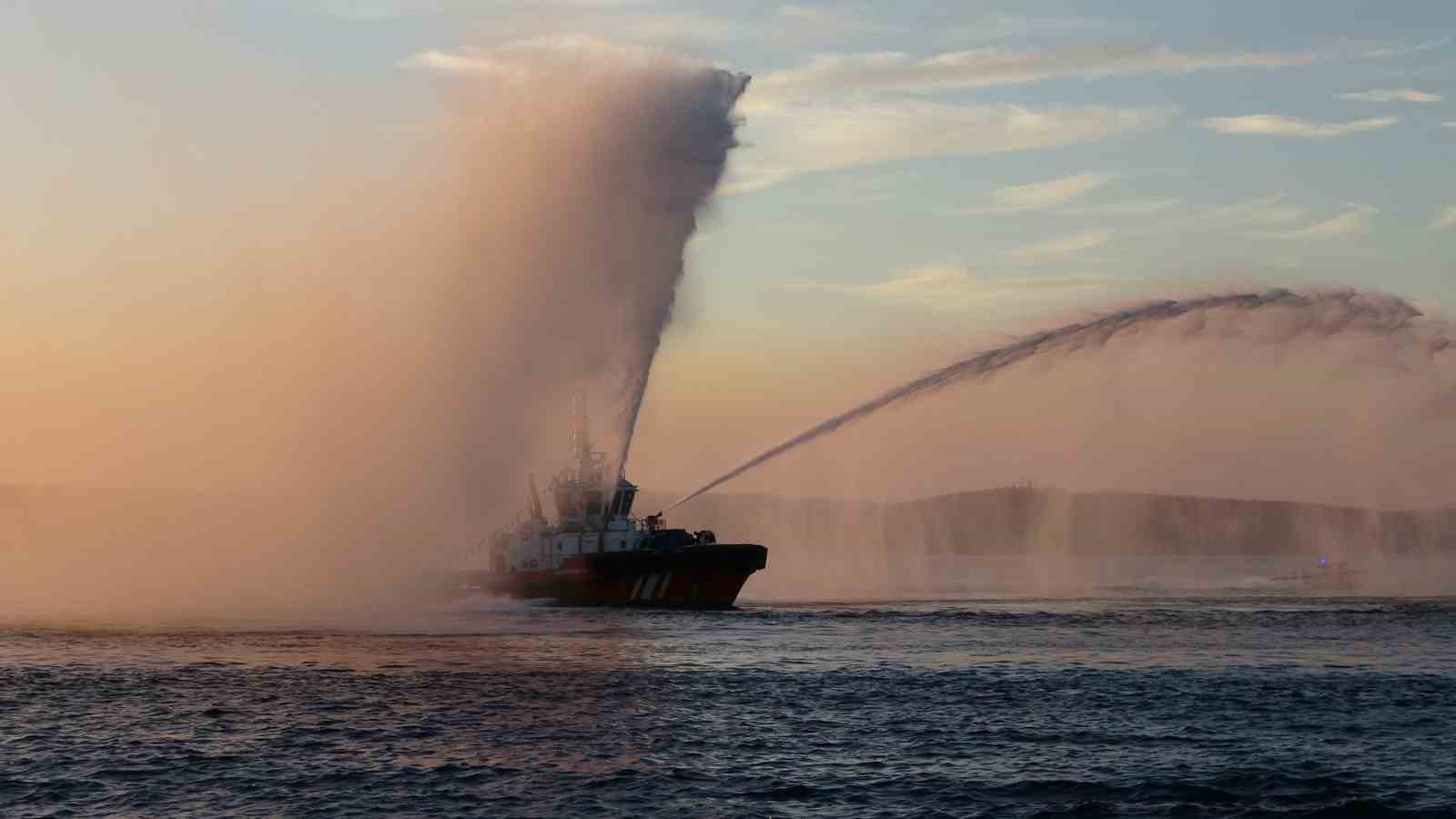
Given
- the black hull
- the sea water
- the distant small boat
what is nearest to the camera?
the sea water

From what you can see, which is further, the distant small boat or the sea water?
the distant small boat

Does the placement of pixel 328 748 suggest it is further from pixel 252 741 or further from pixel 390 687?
pixel 390 687

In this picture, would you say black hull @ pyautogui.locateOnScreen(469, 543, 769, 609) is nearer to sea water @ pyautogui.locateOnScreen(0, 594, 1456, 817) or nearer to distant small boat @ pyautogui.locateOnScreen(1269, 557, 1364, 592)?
sea water @ pyautogui.locateOnScreen(0, 594, 1456, 817)

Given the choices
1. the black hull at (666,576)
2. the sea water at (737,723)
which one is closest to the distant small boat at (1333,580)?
the sea water at (737,723)

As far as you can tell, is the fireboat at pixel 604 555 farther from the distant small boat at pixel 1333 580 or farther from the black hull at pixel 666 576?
the distant small boat at pixel 1333 580

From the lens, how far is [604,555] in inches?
3524

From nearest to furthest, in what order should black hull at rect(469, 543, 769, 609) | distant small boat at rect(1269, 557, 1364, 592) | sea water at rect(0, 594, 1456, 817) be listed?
1. sea water at rect(0, 594, 1456, 817)
2. black hull at rect(469, 543, 769, 609)
3. distant small boat at rect(1269, 557, 1364, 592)

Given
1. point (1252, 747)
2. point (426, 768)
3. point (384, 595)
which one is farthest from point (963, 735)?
point (384, 595)

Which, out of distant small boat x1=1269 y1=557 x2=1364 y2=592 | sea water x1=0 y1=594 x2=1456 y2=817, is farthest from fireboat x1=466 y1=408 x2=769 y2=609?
distant small boat x1=1269 y1=557 x2=1364 y2=592

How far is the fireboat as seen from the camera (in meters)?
88.2

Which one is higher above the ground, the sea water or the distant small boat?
the distant small boat

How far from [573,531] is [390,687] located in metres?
49.3

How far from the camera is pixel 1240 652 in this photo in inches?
2331

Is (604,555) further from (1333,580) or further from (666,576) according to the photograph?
(1333,580)
